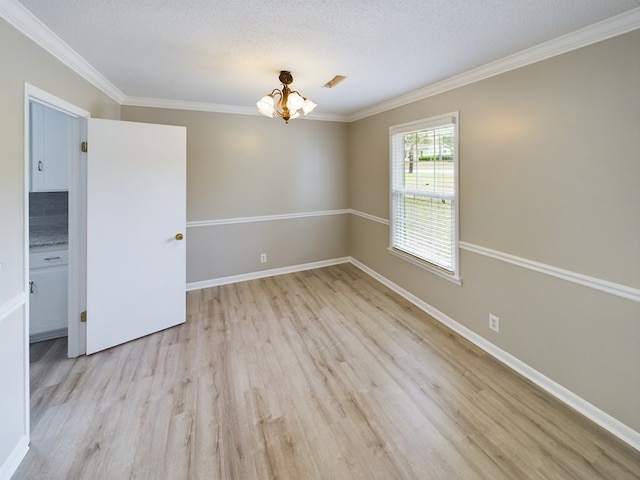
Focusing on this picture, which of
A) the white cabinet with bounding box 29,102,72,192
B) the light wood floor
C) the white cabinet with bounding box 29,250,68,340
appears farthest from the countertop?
the light wood floor

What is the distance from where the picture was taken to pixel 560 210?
2004mm

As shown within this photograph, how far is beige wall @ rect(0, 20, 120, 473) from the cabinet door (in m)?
1.26

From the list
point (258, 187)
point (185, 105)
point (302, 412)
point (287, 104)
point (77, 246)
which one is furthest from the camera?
Result: point (258, 187)

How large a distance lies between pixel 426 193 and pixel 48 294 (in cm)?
381

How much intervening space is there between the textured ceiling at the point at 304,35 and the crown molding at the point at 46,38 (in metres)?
0.04

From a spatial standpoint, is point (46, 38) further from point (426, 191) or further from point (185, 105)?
point (426, 191)

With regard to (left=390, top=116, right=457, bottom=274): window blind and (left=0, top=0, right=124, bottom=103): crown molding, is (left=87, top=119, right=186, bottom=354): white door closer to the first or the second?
(left=0, top=0, right=124, bottom=103): crown molding

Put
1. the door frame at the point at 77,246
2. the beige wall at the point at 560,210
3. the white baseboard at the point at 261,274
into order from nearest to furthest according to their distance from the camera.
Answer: the beige wall at the point at 560,210
the door frame at the point at 77,246
the white baseboard at the point at 261,274

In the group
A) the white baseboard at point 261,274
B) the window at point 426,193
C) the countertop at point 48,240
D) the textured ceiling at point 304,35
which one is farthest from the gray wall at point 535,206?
the white baseboard at point 261,274

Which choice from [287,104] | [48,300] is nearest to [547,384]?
[287,104]

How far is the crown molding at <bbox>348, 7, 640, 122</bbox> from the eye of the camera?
1639 millimetres

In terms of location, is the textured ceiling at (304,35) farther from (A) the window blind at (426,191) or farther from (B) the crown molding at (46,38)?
(A) the window blind at (426,191)

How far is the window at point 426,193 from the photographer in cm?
289

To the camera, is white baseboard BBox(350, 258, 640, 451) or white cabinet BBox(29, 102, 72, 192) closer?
white baseboard BBox(350, 258, 640, 451)
